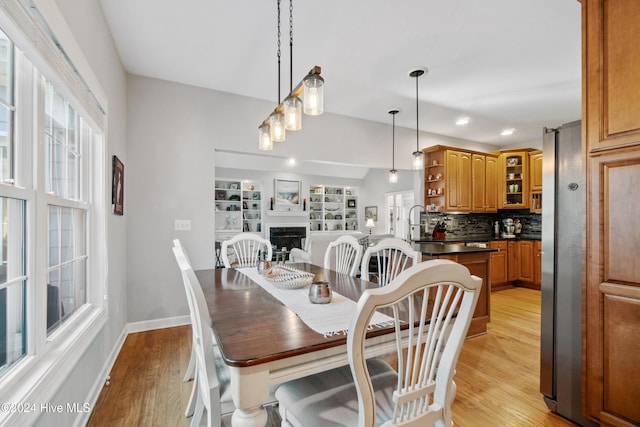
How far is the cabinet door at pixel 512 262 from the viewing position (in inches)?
200

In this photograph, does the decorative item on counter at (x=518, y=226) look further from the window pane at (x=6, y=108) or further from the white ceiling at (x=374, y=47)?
the window pane at (x=6, y=108)

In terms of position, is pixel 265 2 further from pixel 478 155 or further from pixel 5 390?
pixel 478 155

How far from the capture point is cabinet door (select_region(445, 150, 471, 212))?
188 inches

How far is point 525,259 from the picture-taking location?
5027 millimetres

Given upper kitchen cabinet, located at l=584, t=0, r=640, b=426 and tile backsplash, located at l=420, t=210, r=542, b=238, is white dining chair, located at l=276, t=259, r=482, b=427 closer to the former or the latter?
upper kitchen cabinet, located at l=584, t=0, r=640, b=426

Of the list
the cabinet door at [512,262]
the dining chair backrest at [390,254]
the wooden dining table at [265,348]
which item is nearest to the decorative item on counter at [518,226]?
the cabinet door at [512,262]

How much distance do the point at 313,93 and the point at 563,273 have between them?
184 cm

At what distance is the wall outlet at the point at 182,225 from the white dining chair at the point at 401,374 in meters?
2.47

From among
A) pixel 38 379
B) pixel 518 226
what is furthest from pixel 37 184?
pixel 518 226

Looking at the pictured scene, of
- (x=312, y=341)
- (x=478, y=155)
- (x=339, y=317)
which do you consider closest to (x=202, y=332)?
(x=312, y=341)

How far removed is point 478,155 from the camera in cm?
514

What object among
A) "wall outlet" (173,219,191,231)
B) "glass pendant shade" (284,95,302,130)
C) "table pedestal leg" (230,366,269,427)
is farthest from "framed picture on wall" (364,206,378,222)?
"table pedestal leg" (230,366,269,427)

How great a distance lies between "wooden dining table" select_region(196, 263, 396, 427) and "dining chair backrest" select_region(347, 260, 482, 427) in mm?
211

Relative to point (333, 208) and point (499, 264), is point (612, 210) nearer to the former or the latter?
point (499, 264)
